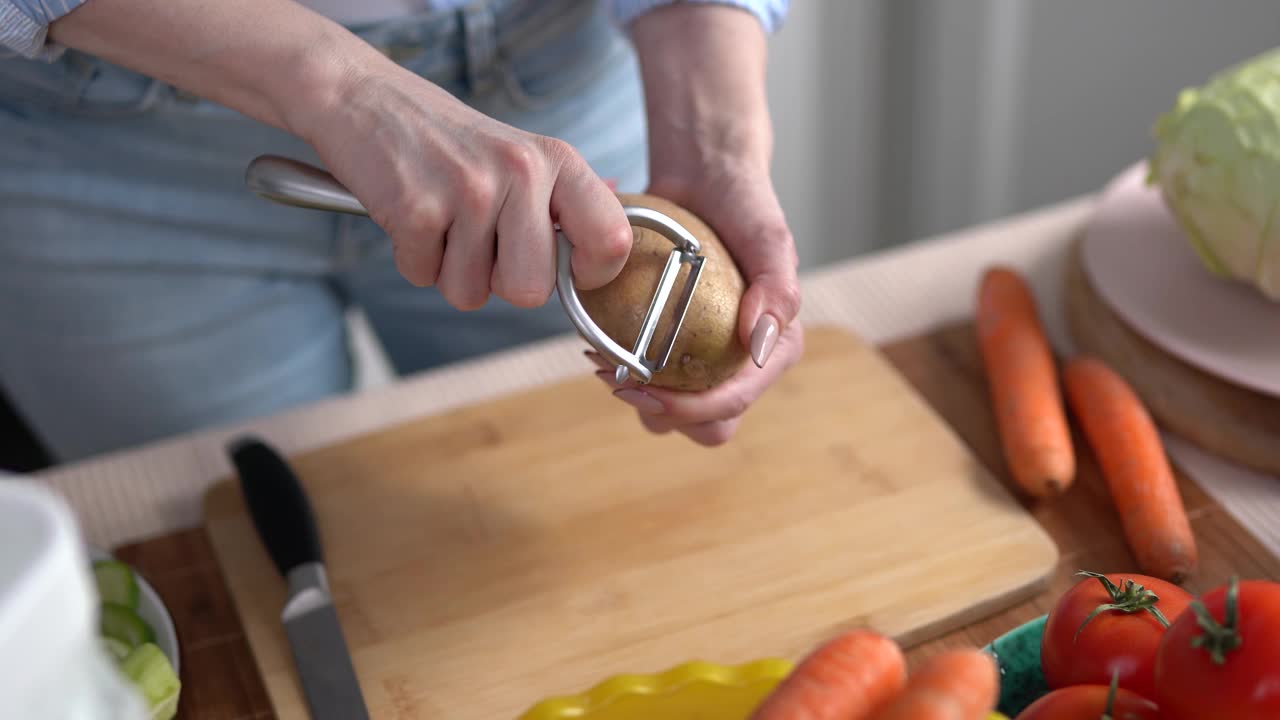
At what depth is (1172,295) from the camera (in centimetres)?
113

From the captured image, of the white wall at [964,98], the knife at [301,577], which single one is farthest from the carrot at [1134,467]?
the white wall at [964,98]

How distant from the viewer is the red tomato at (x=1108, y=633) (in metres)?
0.66

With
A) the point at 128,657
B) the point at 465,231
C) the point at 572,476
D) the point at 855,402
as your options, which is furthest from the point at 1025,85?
the point at 128,657

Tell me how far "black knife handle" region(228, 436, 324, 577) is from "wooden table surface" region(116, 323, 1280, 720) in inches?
2.8

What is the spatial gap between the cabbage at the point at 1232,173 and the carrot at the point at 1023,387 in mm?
181

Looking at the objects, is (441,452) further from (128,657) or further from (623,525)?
(128,657)

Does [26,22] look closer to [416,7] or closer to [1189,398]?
[416,7]

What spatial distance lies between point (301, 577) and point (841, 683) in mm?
485

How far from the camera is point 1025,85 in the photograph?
236 centimetres

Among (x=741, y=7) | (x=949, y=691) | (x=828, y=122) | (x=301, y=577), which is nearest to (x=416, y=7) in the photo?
(x=741, y=7)

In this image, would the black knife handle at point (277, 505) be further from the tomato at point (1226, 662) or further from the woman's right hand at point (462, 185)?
the tomato at point (1226, 662)

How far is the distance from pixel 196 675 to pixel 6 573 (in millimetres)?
512

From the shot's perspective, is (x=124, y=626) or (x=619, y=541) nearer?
(x=124, y=626)

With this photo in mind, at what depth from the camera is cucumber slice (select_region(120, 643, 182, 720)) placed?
77cm
